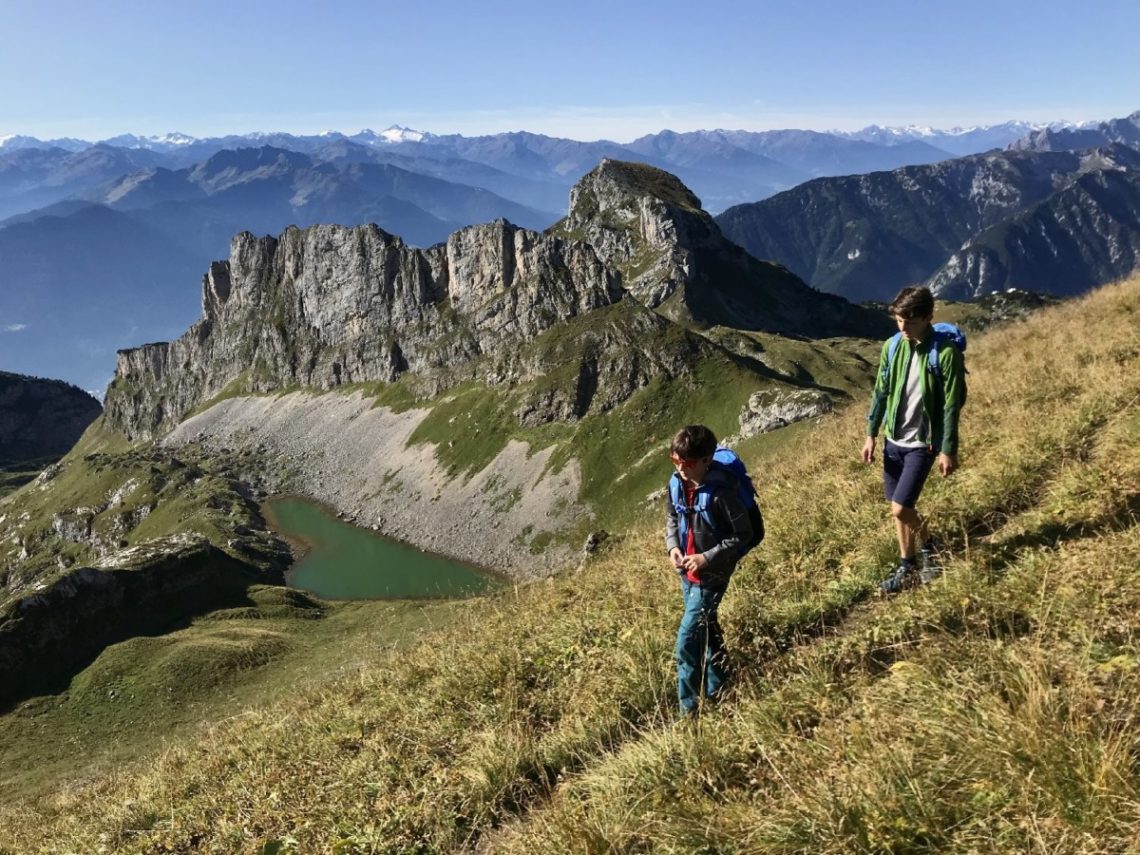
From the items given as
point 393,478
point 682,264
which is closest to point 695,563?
point 393,478

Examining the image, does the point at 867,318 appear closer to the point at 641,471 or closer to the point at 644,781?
the point at 641,471

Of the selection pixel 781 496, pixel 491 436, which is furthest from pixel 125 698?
pixel 491 436

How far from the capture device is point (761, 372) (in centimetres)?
9919

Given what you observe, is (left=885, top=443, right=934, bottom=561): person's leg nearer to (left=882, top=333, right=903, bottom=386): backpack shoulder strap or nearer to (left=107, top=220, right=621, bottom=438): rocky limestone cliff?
(left=882, top=333, right=903, bottom=386): backpack shoulder strap

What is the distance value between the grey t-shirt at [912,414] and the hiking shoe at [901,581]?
1.65 meters

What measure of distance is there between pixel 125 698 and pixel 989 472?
4854 cm

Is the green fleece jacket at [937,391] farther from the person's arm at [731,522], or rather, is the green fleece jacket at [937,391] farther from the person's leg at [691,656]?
the person's leg at [691,656]

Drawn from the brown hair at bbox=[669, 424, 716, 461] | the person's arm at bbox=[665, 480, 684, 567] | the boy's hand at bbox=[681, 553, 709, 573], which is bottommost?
the boy's hand at bbox=[681, 553, 709, 573]

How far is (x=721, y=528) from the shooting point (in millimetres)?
7609

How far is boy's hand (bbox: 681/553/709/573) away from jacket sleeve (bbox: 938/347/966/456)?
12.5 feet

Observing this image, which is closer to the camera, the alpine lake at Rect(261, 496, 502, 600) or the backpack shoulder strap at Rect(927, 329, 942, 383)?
the backpack shoulder strap at Rect(927, 329, 942, 383)

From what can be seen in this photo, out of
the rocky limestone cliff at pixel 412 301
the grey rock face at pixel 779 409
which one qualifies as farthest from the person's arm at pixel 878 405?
the rocky limestone cliff at pixel 412 301

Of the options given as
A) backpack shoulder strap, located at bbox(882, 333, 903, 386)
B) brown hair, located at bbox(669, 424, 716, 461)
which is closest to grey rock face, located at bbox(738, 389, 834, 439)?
backpack shoulder strap, located at bbox(882, 333, 903, 386)

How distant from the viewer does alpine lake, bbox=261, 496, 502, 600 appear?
3482 inches
